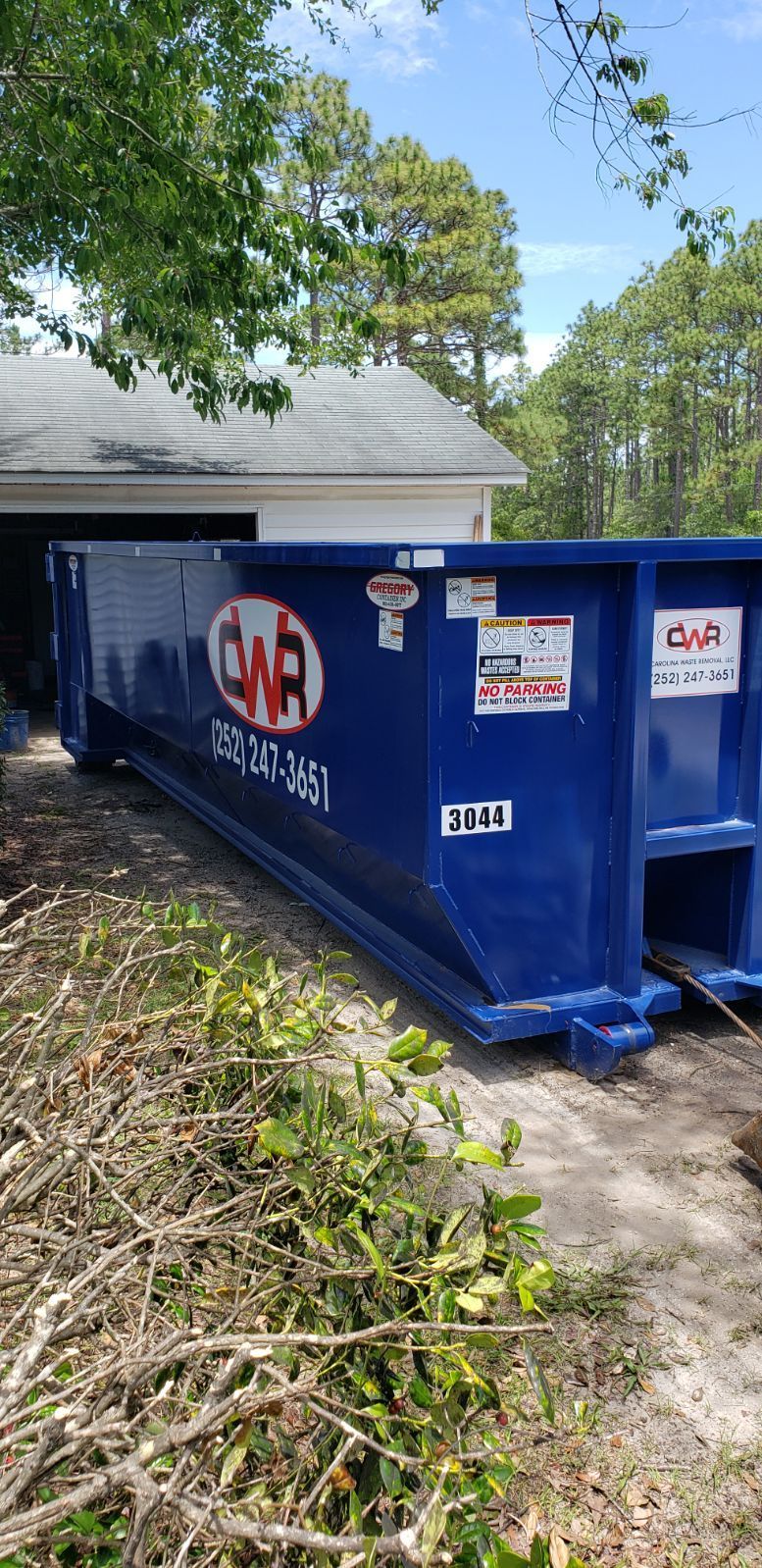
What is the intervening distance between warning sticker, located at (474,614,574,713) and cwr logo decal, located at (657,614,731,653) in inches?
18.5

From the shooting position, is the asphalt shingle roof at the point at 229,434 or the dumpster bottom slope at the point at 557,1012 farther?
the asphalt shingle roof at the point at 229,434

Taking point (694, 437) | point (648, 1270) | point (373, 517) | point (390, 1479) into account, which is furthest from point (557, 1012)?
point (694, 437)

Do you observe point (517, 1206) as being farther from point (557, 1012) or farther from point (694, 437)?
point (694, 437)

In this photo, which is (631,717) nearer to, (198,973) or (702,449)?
(198,973)

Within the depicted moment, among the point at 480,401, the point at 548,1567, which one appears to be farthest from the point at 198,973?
the point at 480,401

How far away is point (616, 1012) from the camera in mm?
4758

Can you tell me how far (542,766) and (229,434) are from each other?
45.6 ft

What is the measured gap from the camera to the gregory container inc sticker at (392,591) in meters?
4.51

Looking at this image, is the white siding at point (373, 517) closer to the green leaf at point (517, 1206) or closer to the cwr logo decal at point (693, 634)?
the cwr logo decal at point (693, 634)

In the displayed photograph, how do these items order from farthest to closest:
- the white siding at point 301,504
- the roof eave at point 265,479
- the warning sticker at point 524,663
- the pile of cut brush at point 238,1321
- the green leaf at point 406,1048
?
the white siding at point 301,504
the roof eave at point 265,479
the warning sticker at point 524,663
the green leaf at point 406,1048
the pile of cut brush at point 238,1321

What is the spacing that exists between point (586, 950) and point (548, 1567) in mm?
3348

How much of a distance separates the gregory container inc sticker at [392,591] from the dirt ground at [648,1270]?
1.80 meters

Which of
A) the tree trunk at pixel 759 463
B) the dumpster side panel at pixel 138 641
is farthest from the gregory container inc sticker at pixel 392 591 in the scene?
the tree trunk at pixel 759 463

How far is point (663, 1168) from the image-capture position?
400cm
